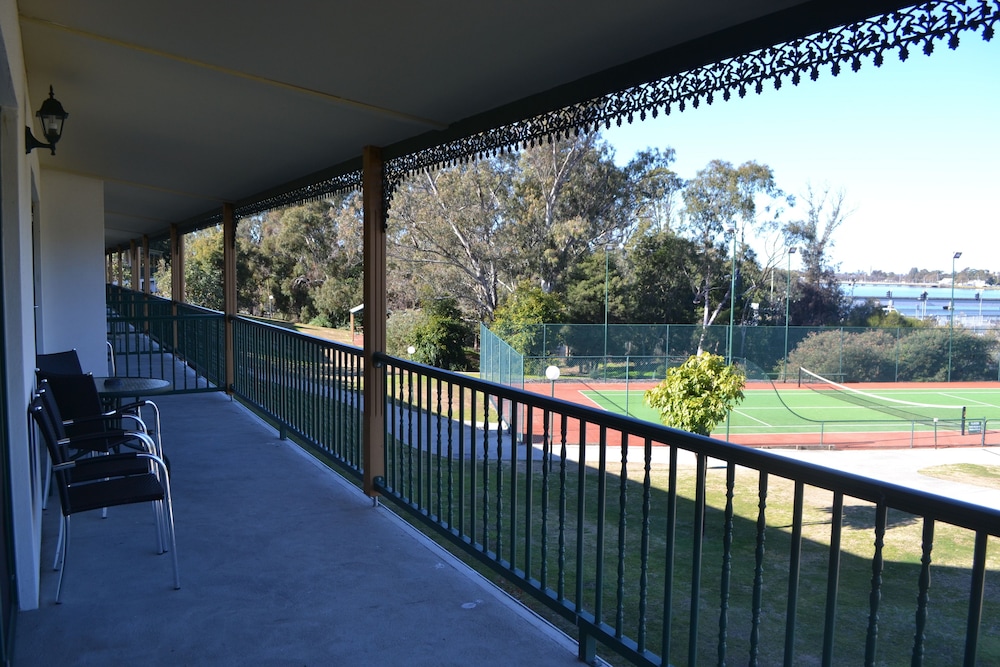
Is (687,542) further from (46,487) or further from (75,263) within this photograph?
(75,263)

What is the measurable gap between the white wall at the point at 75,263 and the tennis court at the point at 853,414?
11494 mm

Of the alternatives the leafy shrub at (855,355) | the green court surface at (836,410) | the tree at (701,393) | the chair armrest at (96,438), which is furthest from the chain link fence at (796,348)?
the chair armrest at (96,438)

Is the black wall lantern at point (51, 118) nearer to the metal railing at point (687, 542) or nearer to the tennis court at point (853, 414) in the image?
the metal railing at point (687, 542)

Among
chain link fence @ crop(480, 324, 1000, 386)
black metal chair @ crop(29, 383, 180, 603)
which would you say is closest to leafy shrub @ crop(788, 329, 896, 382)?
chain link fence @ crop(480, 324, 1000, 386)

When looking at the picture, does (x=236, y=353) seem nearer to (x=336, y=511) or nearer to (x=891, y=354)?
(x=336, y=511)

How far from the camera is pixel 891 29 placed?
6.08 feet

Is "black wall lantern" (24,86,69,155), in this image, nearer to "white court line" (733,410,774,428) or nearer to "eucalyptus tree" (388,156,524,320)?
A: "white court line" (733,410,774,428)

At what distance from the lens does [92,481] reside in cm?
340

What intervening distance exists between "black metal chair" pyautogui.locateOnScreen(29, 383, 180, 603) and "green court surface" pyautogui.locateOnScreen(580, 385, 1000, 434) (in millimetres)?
14596

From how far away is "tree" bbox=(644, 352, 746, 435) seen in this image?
11.0 m

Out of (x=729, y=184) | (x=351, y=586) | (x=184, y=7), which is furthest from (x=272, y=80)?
(x=729, y=184)

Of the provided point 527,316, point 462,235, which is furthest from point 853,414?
point 462,235

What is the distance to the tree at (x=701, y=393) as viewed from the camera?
36.2ft

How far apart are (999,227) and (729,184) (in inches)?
769
